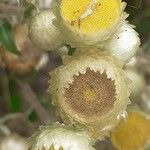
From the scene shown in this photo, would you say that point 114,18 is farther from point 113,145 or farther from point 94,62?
point 113,145

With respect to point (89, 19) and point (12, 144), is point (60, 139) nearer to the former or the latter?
point (89, 19)

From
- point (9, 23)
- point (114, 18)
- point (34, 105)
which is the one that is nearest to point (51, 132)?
point (114, 18)

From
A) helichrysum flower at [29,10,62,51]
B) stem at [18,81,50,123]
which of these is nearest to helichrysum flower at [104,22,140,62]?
helichrysum flower at [29,10,62,51]

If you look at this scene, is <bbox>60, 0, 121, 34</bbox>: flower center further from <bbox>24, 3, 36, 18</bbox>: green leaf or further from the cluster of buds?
<bbox>24, 3, 36, 18</bbox>: green leaf

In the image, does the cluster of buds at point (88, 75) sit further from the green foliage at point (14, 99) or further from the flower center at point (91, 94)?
the green foliage at point (14, 99)

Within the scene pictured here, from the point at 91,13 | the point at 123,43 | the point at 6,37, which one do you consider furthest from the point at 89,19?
the point at 6,37
